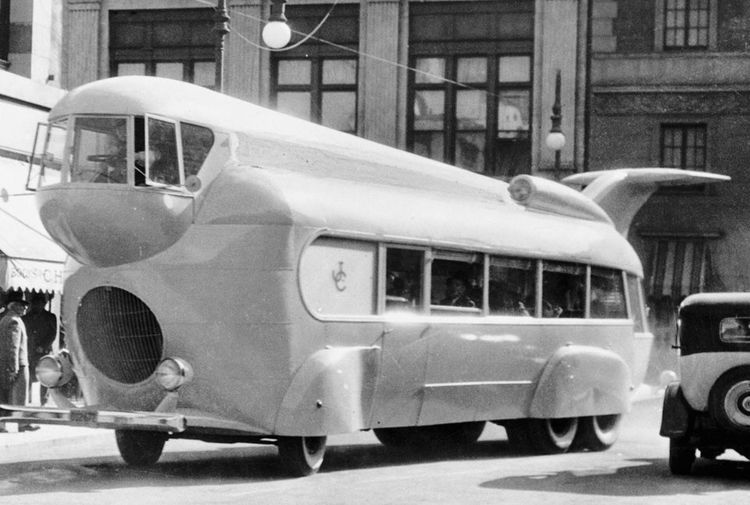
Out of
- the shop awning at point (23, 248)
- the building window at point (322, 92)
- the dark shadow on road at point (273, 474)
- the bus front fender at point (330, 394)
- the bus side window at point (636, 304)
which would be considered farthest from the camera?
the building window at point (322, 92)

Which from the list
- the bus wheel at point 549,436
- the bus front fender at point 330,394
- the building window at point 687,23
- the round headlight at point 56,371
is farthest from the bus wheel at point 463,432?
the building window at point 687,23

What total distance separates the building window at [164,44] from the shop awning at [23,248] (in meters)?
14.8

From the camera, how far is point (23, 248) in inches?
755

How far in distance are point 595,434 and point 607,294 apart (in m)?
1.70

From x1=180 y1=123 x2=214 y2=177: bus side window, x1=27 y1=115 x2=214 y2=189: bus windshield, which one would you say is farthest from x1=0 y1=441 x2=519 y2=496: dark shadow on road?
x1=180 y1=123 x2=214 y2=177: bus side window

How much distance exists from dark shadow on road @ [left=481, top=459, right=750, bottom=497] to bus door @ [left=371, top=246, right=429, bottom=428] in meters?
1.36

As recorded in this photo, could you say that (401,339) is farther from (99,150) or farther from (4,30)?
(4,30)

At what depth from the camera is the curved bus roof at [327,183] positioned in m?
12.8

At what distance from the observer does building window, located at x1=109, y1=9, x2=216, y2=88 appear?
35125 mm

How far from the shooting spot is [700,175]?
19.4 meters

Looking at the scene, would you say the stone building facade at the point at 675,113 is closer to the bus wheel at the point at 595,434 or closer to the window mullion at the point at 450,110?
the window mullion at the point at 450,110

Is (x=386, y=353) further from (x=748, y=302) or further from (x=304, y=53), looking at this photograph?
(x=304, y=53)

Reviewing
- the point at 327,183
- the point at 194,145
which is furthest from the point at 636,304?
the point at 194,145

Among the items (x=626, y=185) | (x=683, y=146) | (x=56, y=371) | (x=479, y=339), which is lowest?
(x=56, y=371)
